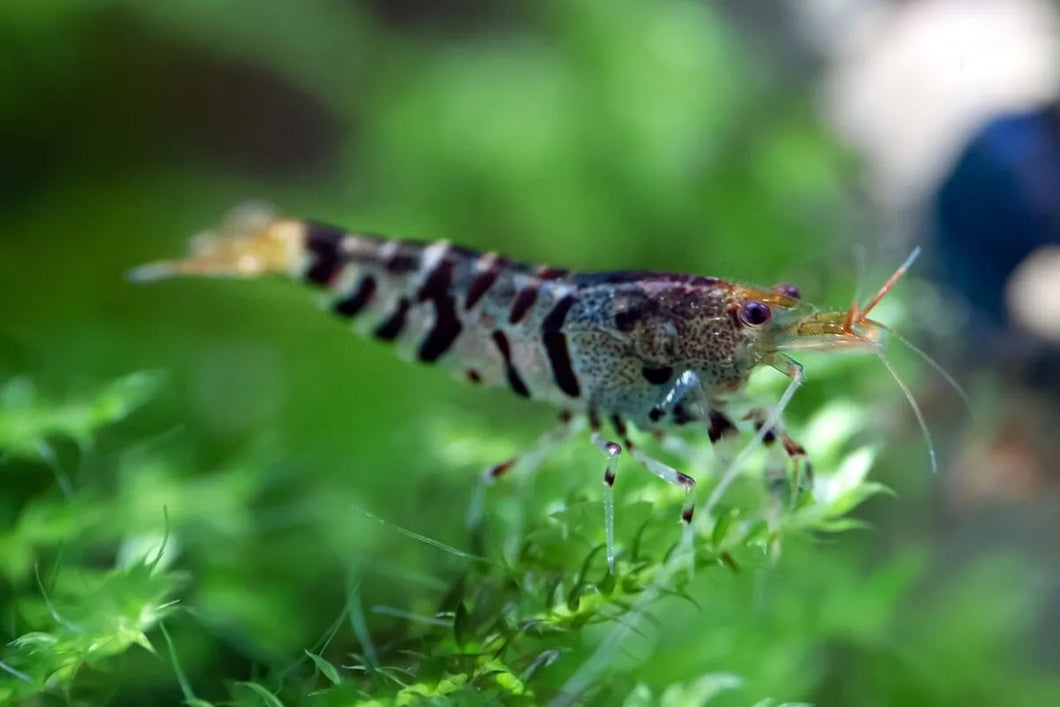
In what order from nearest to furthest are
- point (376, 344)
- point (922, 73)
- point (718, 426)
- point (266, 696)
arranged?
point (266, 696) → point (718, 426) → point (376, 344) → point (922, 73)

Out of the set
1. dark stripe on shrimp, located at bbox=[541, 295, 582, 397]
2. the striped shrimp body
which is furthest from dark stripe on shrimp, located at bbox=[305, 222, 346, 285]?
dark stripe on shrimp, located at bbox=[541, 295, 582, 397]

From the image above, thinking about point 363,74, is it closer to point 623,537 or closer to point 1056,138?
point 1056,138

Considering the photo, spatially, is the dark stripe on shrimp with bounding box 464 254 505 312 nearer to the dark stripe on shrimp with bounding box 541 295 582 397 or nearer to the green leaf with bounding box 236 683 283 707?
the dark stripe on shrimp with bounding box 541 295 582 397

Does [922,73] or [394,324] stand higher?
[922,73]

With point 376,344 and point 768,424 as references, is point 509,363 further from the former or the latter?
point 376,344

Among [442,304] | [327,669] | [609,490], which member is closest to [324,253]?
[442,304]

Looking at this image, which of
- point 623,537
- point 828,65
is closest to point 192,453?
point 623,537

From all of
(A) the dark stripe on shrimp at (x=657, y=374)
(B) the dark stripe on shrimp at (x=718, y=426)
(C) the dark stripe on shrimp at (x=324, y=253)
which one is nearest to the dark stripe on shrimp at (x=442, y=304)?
(C) the dark stripe on shrimp at (x=324, y=253)
